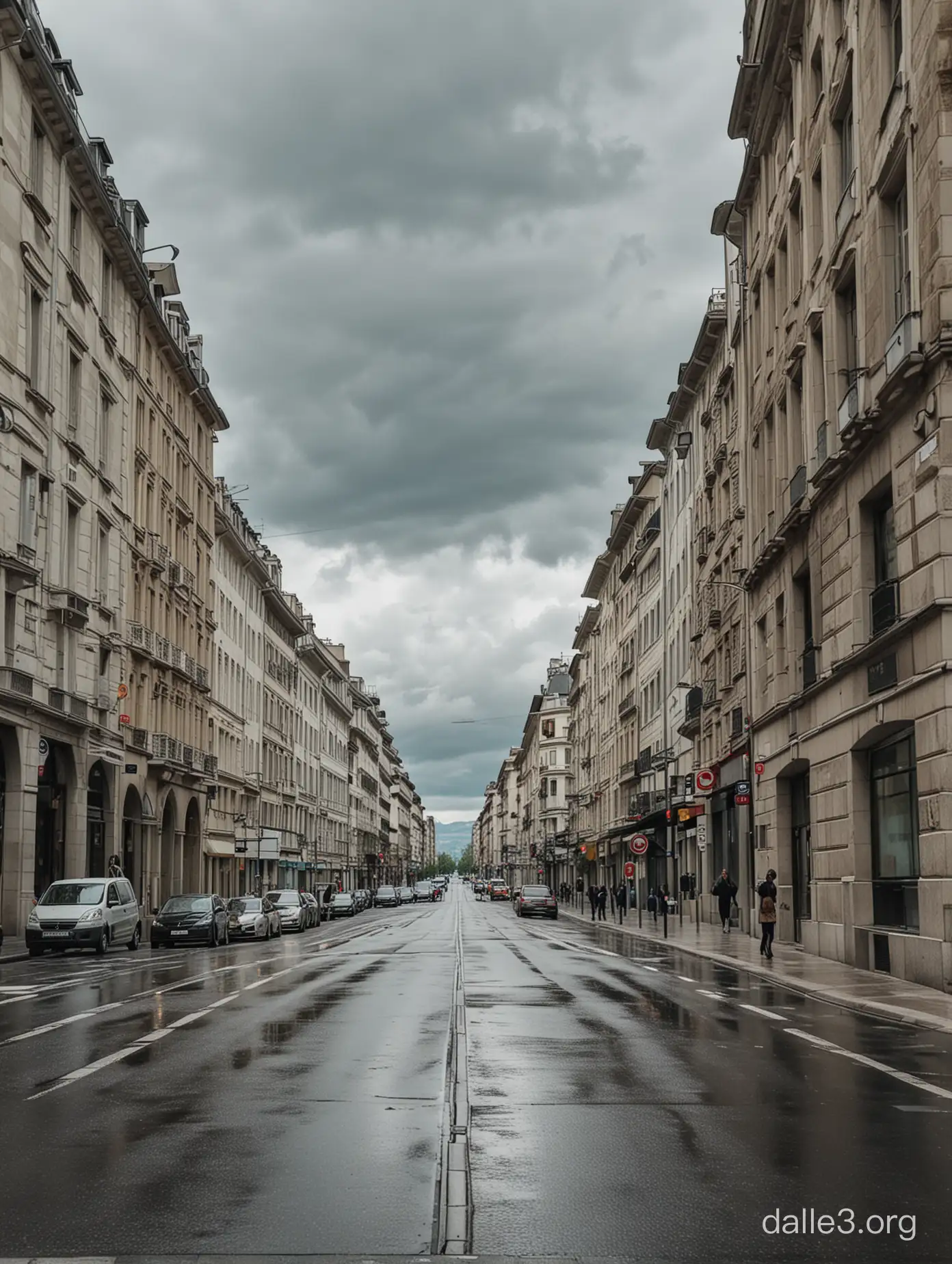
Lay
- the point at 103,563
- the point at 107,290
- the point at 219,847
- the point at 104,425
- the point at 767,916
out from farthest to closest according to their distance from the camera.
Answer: the point at 219,847 → the point at 107,290 → the point at 104,425 → the point at 103,563 → the point at 767,916

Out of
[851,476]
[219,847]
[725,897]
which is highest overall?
[851,476]

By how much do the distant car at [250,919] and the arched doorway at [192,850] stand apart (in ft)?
54.6

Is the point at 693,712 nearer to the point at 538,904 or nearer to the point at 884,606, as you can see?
the point at 538,904

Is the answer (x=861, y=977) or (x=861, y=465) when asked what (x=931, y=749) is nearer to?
(x=861, y=977)

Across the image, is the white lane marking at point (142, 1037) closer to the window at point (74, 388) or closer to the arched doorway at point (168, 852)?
the window at point (74, 388)

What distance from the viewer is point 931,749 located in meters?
22.0

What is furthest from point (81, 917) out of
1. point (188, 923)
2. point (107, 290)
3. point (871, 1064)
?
point (107, 290)

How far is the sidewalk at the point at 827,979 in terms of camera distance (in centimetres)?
1861

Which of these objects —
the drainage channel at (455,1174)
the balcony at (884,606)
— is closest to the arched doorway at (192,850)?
the balcony at (884,606)

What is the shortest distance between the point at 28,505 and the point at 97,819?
12.5 meters

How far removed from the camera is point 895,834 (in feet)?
84.1

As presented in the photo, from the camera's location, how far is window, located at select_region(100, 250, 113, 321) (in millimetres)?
49869

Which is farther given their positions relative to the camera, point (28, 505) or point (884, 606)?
point (28, 505)

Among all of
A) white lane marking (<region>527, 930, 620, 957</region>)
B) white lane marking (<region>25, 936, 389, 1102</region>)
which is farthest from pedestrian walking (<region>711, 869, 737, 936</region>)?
white lane marking (<region>25, 936, 389, 1102</region>)
